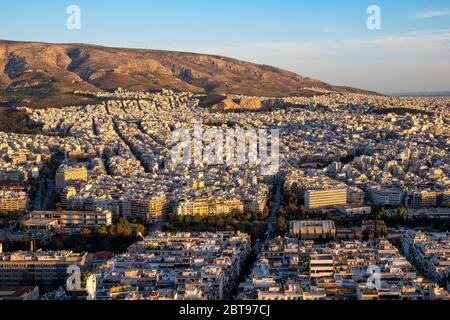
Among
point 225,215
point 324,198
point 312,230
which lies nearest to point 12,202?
point 225,215

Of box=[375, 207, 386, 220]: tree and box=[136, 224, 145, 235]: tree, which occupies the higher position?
box=[375, 207, 386, 220]: tree

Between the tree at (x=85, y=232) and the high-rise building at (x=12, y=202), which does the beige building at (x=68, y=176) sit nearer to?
the high-rise building at (x=12, y=202)

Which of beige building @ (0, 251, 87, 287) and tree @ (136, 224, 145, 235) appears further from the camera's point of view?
tree @ (136, 224, 145, 235)

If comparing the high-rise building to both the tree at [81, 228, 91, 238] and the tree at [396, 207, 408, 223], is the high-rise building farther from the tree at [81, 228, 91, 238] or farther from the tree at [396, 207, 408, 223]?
the tree at [396, 207, 408, 223]

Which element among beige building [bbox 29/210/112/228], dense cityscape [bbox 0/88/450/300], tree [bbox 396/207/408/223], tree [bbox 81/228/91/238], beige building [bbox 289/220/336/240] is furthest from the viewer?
beige building [bbox 29/210/112/228]

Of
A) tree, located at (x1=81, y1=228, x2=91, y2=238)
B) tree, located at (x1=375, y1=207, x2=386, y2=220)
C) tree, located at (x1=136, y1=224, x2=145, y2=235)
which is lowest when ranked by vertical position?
tree, located at (x1=81, y1=228, x2=91, y2=238)

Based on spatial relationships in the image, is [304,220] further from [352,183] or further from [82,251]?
[352,183]

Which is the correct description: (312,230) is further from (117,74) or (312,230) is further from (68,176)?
(117,74)

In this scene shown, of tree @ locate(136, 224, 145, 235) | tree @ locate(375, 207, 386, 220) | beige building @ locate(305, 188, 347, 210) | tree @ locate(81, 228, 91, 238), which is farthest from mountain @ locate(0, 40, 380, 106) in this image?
tree @ locate(375, 207, 386, 220)
